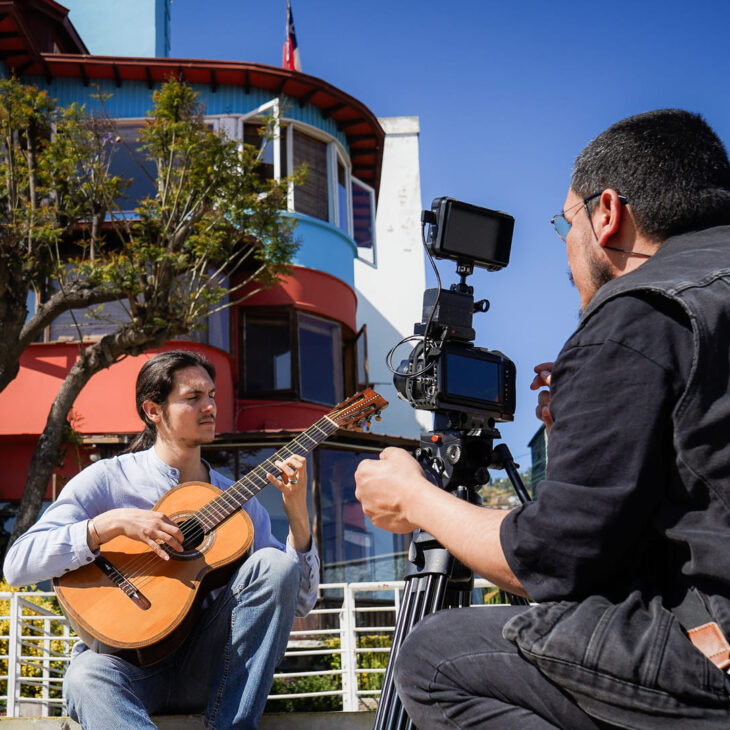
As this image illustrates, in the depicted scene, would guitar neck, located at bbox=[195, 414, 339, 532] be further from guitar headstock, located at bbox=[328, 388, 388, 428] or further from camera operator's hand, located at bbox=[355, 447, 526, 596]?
camera operator's hand, located at bbox=[355, 447, 526, 596]

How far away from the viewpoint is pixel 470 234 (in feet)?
9.28

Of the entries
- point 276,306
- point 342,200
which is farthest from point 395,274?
point 276,306

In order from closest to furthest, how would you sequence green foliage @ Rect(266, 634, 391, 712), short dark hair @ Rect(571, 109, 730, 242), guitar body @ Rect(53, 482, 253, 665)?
short dark hair @ Rect(571, 109, 730, 242)
guitar body @ Rect(53, 482, 253, 665)
green foliage @ Rect(266, 634, 391, 712)

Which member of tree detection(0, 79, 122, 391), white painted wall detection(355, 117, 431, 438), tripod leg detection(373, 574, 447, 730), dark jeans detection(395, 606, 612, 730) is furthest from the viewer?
white painted wall detection(355, 117, 431, 438)

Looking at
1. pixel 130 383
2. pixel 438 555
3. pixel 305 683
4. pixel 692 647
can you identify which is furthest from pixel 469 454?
pixel 130 383

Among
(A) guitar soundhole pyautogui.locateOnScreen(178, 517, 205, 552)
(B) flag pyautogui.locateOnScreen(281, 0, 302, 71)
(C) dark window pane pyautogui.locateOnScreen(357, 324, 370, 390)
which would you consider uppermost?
(B) flag pyautogui.locateOnScreen(281, 0, 302, 71)

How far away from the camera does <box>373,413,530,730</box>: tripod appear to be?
2.29m

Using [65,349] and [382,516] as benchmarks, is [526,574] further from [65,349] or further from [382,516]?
[65,349]

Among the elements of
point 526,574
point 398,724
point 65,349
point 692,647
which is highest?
point 65,349

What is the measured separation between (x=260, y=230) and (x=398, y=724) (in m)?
11.4

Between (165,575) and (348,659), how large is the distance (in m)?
3.78

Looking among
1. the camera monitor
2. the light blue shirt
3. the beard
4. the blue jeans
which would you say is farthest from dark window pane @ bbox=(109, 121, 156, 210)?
the beard

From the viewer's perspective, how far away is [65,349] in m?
14.5

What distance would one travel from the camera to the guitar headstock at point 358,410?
4238mm
